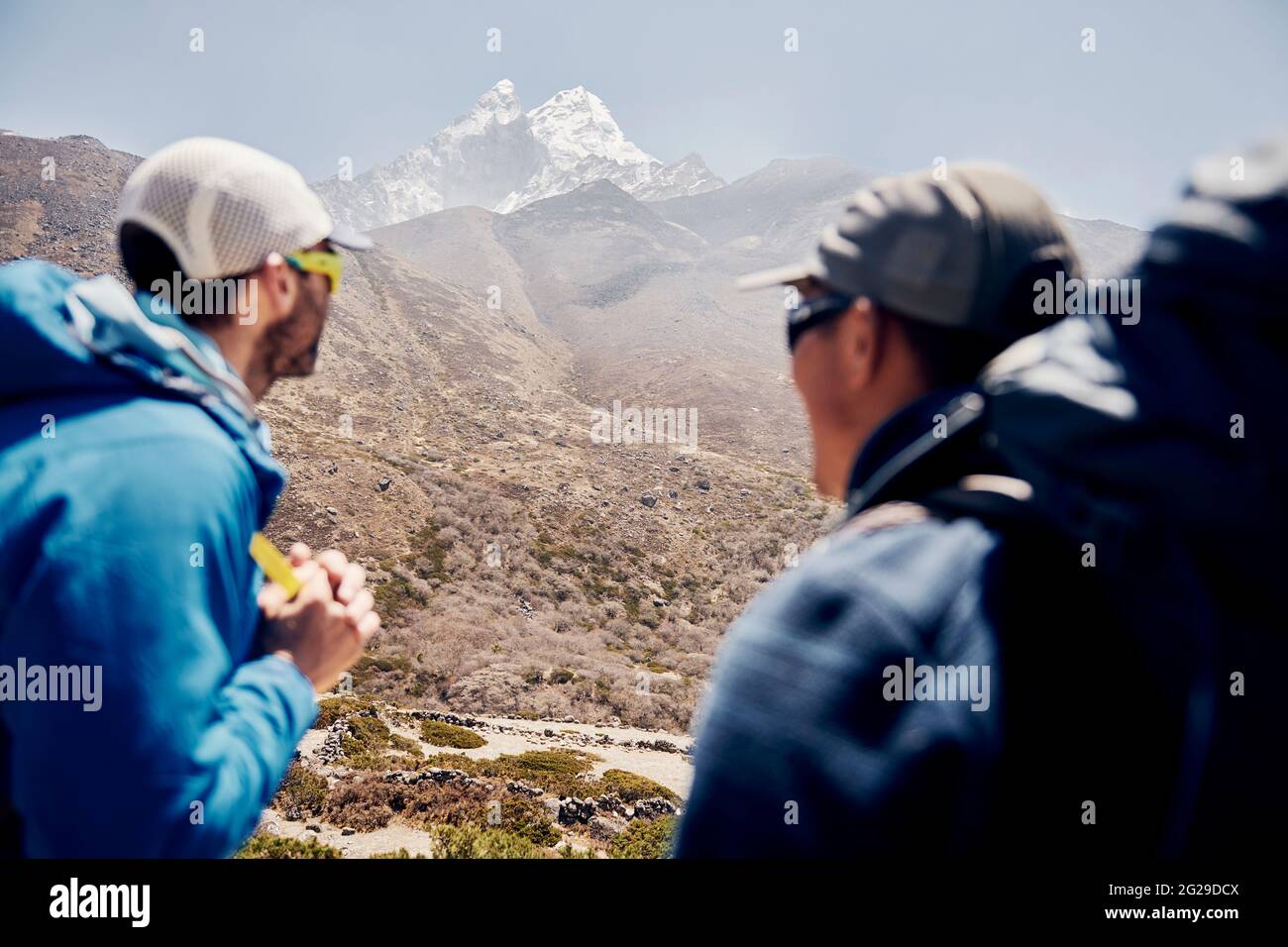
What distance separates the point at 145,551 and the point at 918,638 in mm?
1423

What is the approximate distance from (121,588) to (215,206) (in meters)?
1.03

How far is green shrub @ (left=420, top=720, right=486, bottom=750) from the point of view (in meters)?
18.6

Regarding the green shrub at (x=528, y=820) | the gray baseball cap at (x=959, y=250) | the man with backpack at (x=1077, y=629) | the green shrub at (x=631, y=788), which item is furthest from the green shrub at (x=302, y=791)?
the gray baseball cap at (x=959, y=250)

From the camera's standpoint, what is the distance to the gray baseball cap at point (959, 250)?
4.56 ft

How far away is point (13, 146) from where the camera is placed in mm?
82562

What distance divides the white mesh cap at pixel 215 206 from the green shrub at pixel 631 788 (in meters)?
15.7

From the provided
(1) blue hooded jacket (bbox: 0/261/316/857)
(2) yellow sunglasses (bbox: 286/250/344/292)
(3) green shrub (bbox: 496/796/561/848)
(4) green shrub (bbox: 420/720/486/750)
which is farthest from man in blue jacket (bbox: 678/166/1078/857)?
(4) green shrub (bbox: 420/720/486/750)

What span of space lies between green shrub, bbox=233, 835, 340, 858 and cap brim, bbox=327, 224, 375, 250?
1079 cm

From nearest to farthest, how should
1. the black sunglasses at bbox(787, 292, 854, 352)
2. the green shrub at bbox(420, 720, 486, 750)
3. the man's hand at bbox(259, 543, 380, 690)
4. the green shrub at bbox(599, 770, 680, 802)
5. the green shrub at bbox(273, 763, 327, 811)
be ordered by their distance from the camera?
the black sunglasses at bbox(787, 292, 854, 352), the man's hand at bbox(259, 543, 380, 690), the green shrub at bbox(273, 763, 327, 811), the green shrub at bbox(599, 770, 680, 802), the green shrub at bbox(420, 720, 486, 750)

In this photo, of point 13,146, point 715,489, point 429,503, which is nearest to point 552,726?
point 429,503

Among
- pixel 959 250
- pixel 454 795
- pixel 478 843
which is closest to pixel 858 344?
pixel 959 250

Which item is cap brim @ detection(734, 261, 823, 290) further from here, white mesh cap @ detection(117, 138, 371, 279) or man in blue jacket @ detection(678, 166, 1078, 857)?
white mesh cap @ detection(117, 138, 371, 279)

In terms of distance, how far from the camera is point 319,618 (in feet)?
6.53
